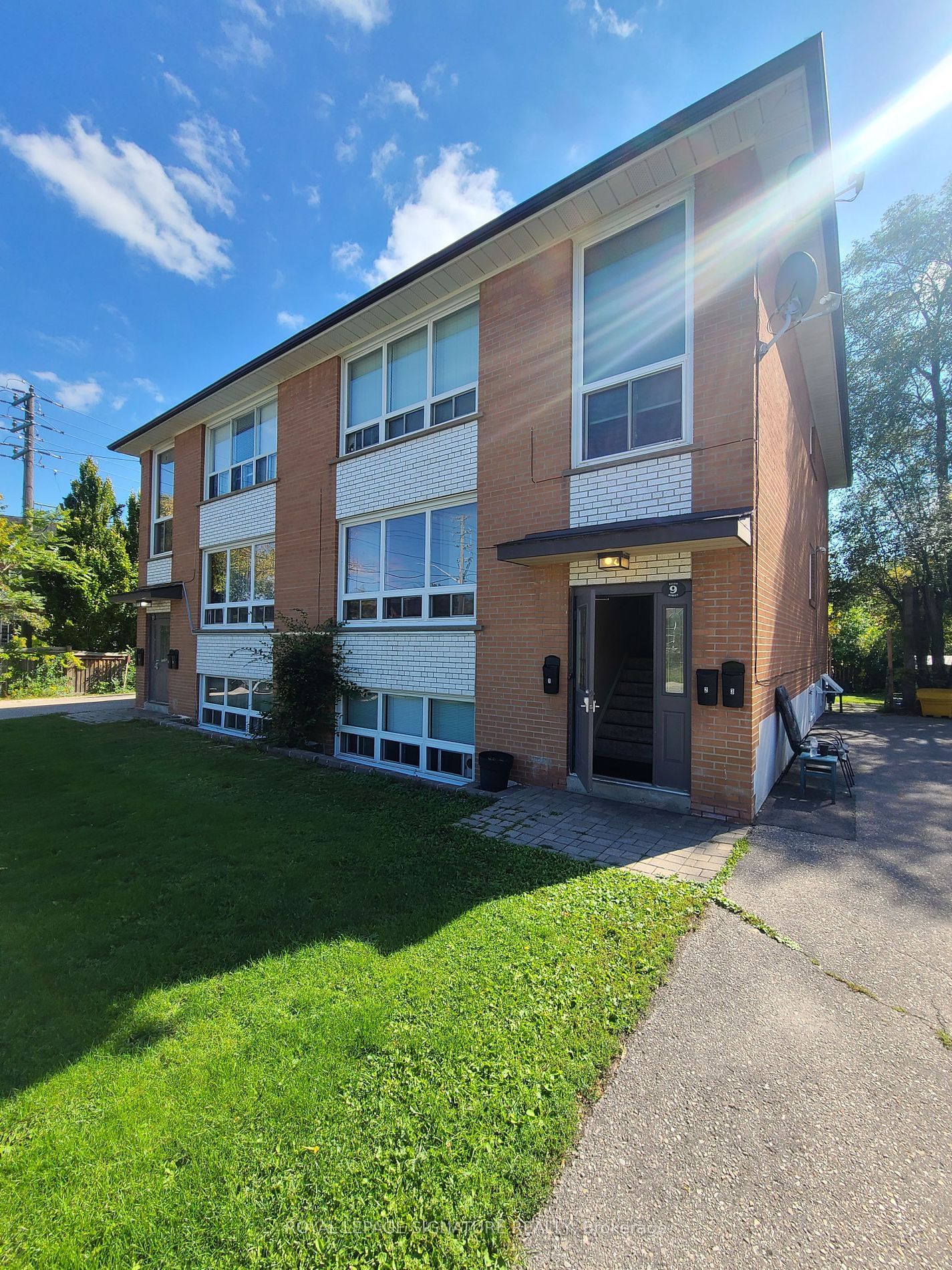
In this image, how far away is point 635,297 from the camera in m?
6.48

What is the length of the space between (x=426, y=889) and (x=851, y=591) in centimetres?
2235

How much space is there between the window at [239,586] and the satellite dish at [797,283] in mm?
9709

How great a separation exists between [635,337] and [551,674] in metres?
4.25

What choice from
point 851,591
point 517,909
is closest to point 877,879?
point 517,909

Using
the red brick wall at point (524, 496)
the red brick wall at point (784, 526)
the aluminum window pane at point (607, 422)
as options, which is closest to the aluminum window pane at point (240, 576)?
the red brick wall at point (524, 496)

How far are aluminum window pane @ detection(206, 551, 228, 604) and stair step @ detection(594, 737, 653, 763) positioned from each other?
946 centimetres

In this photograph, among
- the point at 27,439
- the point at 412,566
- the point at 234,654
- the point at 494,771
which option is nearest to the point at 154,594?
the point at 234,654

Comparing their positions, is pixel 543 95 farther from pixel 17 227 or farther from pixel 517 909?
pixel 17 227

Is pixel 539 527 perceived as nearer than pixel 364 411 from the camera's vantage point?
Yes

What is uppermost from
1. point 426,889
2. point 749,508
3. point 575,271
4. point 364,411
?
point 575,271

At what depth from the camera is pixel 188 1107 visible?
2.20 m

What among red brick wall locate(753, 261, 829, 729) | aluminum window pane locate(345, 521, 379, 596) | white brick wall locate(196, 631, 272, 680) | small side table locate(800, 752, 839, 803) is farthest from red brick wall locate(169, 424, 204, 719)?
small side table locate(800, 752, 839, 803)

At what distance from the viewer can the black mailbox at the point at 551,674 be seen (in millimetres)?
6746

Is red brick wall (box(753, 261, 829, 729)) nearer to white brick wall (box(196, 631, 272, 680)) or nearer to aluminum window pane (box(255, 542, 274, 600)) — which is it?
white brick wall (box(196, 631, 272, 680))
